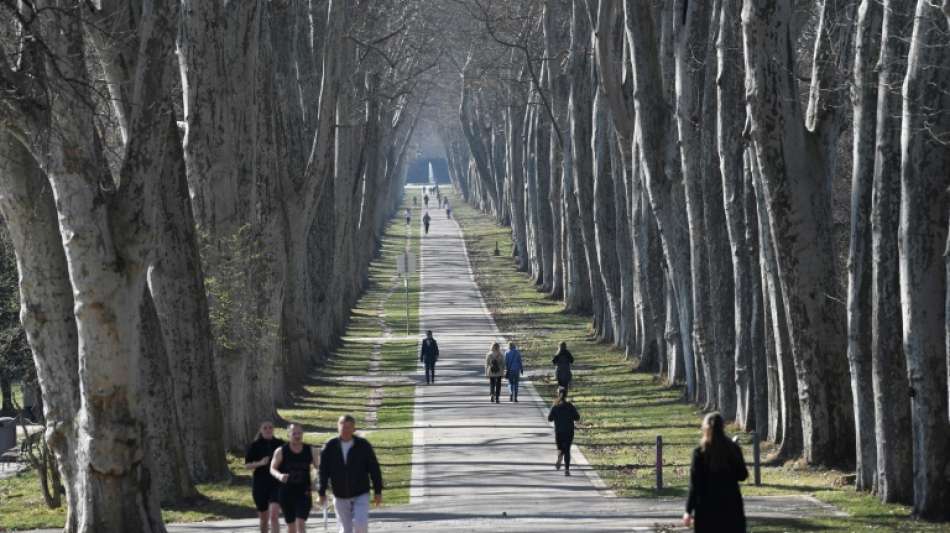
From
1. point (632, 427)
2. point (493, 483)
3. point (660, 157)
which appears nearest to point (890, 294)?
point (493, 483)

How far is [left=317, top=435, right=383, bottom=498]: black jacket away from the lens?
15555 millimetres

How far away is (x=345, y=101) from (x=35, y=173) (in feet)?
101

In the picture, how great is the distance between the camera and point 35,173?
18.6 meters

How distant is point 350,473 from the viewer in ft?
51.0

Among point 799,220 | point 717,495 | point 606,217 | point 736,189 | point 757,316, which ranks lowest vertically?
point 717,495

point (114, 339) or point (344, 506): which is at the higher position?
point (114, 339)

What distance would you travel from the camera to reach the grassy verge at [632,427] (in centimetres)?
2007

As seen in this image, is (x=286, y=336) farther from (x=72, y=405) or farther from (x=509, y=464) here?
(x=72, y=405)

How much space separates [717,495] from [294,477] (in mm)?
5338

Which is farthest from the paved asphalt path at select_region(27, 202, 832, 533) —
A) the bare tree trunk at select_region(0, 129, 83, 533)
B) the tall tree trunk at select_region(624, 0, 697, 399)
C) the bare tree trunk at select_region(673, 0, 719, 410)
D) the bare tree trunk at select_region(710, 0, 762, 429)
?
the tall tree trunk at select_region(624, 0, 697, 399)

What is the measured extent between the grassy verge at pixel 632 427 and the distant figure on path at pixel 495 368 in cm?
183

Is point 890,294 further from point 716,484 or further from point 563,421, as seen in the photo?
point 716,484

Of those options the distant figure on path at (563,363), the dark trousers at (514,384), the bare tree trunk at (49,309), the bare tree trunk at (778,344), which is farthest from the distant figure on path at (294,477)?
the dark trousers at (514,384)

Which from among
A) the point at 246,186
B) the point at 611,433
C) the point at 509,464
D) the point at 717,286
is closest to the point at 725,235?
the point at 717,286
